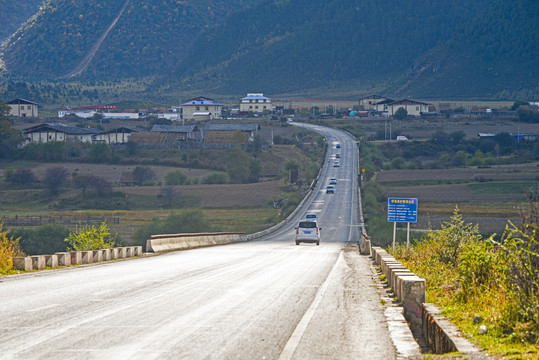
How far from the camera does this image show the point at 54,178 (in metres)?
107

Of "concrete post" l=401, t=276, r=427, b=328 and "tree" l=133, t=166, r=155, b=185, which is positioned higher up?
"tree" l=133, t=166, r=155, b=185

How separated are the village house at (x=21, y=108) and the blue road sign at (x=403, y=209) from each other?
550 ft

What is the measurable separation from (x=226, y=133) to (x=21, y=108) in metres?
65.4

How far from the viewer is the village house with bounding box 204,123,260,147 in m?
143

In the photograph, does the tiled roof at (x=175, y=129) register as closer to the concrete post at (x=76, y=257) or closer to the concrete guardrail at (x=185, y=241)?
the concrete guardrail at (x=185, y=241)

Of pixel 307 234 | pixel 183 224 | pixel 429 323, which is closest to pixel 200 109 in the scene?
pixel 183 224

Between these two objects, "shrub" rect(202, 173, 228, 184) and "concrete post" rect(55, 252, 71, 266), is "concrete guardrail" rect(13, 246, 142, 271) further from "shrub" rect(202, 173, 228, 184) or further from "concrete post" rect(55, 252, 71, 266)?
"shrub" rect(202, 173, 228, 184)

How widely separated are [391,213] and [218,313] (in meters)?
18.1

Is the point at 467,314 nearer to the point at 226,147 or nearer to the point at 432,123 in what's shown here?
the point at 226,147

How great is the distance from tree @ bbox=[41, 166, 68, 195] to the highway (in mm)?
83400

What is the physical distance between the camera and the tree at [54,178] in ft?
342

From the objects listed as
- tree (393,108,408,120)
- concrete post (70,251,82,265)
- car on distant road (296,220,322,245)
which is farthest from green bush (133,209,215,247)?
tree (393,108,408,120)

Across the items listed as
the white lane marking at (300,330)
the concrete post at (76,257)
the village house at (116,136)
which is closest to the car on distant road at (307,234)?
the concrete post at (76,257)

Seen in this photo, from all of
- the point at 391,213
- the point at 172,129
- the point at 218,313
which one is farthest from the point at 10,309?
the point at 172,129
